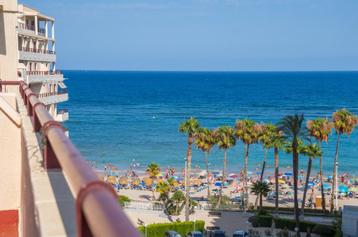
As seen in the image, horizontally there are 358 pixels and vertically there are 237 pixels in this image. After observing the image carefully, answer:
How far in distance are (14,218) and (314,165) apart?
235 feet

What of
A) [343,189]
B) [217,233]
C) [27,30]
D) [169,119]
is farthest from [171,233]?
[169,119]

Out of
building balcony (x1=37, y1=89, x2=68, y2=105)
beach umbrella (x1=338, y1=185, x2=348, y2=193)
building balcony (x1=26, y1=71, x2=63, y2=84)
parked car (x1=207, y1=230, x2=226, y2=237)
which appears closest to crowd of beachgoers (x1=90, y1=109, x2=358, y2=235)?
beach umbrella (x1=338, y1=185, x2=348, y2=193)

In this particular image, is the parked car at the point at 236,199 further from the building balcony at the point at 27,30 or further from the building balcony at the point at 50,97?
the building balcony at the point at 50,97

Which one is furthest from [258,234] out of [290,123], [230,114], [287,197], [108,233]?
[230,114]

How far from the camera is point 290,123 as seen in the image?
36812mm

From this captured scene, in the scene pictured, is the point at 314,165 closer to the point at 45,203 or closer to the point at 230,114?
the point at 230,114

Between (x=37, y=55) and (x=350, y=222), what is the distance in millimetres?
19180

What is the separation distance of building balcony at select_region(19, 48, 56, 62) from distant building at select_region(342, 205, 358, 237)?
60.9 feet

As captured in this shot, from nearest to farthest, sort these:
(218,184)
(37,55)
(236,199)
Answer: (37,55), (236,199), (218,184)

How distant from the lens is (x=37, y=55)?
29391 millimetres

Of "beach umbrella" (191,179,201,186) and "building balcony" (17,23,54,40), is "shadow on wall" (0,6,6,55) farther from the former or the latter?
"beach umbrella" (191,179,201,186)

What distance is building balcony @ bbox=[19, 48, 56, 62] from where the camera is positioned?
27016 mm

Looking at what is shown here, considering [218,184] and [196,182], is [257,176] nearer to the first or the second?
[218,184]

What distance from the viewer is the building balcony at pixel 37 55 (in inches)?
1064
